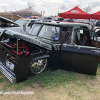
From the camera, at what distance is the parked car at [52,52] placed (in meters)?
3.30

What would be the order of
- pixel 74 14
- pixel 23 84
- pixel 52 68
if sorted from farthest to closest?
pixel 74 14 → pixel 52 68 → pixel 23 84

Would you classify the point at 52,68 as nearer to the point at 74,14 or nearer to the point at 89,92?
the point at 89,92

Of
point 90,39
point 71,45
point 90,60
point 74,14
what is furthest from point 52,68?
point 74,14

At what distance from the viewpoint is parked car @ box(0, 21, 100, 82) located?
3.30 metres

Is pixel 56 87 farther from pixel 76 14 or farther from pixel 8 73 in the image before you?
pixel 76 14

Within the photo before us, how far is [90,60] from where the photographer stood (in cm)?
362

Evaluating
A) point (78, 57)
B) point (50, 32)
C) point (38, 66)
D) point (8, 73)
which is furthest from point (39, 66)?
point (78, 57)

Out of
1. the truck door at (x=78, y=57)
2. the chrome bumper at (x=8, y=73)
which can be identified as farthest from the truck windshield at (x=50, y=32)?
the chrome bumper at (x=8, y=73)

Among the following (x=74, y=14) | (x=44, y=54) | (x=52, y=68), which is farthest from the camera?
(x=74, y=14)

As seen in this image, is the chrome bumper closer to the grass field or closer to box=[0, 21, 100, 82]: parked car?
box=[0, 21, 100, 82]: parked car

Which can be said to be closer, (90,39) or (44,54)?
(44,54)

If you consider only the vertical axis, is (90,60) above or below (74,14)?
below

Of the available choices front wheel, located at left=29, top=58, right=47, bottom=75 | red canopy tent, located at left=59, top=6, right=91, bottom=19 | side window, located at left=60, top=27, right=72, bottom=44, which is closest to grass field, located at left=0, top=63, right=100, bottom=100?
front wheel, located at left=29, top=58, right=47, bottom=75

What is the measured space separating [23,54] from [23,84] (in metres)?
0.90
